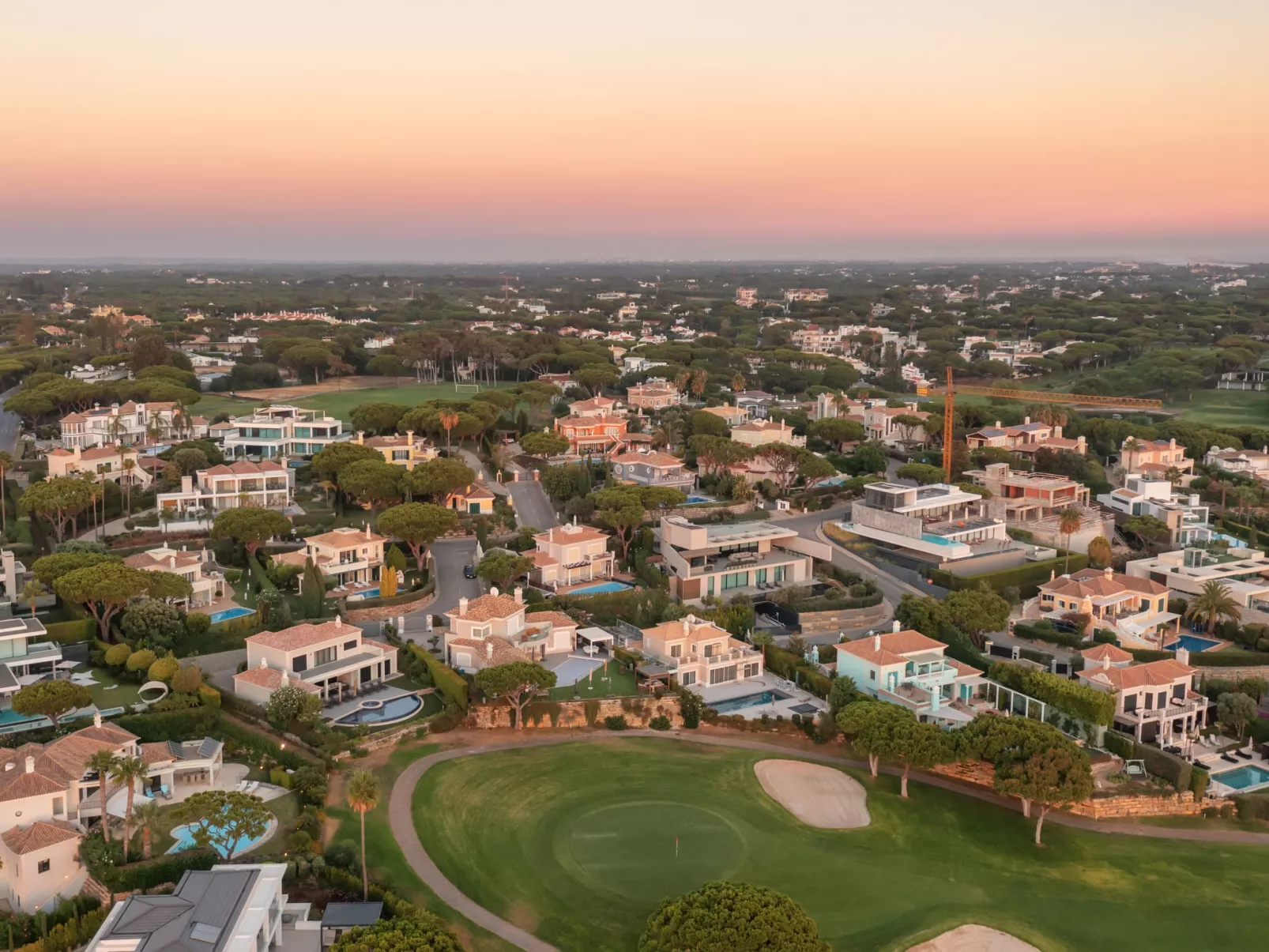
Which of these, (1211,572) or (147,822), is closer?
(147,822)

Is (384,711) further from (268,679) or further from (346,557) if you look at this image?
(346,557)

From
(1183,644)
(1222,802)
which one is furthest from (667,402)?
(1222,802)

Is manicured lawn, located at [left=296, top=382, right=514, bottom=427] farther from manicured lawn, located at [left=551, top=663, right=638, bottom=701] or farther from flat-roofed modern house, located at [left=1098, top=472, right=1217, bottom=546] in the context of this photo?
flat-roofed modern house, located at [left=1098, top=472, right=1217, bottom=546]

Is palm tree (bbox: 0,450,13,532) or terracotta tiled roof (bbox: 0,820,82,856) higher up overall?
palm tree (bbox: 0,450,13,532)

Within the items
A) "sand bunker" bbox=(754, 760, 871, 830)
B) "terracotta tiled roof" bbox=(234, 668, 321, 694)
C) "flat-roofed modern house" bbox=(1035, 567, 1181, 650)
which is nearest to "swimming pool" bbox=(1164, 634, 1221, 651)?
"flat-roofed modern house" bbox=(1035, 567, 1181, 650)

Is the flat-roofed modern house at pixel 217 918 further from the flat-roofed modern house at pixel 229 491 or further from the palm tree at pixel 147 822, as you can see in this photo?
the flat-roofed modern house at pixel 229 491

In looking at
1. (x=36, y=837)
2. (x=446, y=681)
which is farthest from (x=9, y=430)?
(x=36, y=837)
